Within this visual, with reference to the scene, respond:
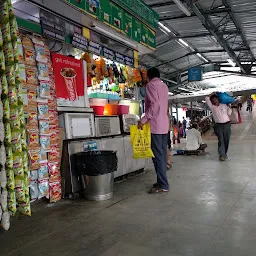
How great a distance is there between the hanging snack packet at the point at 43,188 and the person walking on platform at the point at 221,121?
4635 millimetres

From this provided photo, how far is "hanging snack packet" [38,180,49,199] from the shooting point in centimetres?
347

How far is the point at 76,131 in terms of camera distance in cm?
395

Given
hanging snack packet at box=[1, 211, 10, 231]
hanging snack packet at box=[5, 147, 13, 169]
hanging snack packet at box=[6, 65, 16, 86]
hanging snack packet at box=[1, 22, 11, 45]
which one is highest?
hanging snack packet at box=[1, 22, 11, 45]

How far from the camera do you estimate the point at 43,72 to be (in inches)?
139

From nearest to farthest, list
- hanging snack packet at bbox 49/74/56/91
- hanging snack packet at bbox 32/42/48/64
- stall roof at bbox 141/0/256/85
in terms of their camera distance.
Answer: hanging snack packet at bbox 32/42/48/64 → hanging snack packet at bbox 49/74/56/91 → stall roof at bbox 141/0/256/85

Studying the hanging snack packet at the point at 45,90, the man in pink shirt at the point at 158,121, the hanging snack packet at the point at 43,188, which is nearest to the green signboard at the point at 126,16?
the hanging snack packet at the point at 45,90

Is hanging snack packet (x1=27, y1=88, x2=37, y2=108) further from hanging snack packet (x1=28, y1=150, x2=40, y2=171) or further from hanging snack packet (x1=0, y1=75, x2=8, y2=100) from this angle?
hanging snack packet (x1=0, y1=75, x2=8, y2=100)

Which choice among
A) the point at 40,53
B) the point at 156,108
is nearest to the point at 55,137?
the point at 40,53

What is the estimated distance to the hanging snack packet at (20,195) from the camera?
7.73 feet

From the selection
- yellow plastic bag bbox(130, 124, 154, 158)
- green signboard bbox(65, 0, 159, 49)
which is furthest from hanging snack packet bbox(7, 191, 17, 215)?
green signboard bbox(65, 0, 159, 49)

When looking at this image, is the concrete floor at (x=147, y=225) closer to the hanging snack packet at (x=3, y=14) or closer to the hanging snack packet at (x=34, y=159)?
the hanging snack packet at (x=34, y=159)

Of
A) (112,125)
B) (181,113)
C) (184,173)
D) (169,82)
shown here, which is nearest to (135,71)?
(112,125)

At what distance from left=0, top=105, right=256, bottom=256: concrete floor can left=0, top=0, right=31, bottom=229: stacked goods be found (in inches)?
15.9

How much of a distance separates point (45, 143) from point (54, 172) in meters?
0.42
